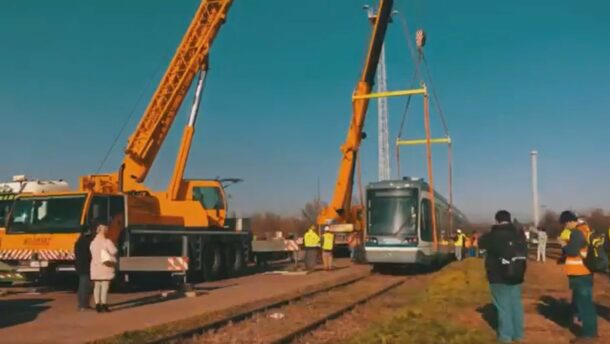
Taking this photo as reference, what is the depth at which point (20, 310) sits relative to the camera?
13.0 meters

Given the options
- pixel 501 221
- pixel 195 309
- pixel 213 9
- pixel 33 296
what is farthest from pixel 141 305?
pixel 213 9

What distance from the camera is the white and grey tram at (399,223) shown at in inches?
840

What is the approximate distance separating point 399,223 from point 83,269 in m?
11.4

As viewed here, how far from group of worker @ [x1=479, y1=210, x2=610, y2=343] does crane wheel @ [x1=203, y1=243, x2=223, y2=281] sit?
40.7ft

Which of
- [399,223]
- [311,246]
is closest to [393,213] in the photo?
[399,223]

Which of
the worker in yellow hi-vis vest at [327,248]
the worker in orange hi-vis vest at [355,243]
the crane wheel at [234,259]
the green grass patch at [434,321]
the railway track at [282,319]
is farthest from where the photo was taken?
the worker in orange hi-vis vest at [355,243]

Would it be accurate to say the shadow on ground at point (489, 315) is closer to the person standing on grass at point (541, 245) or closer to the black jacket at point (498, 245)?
the black jacket at point (498, 245)

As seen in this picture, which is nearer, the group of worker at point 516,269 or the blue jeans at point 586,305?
the group of worker at point 516,269

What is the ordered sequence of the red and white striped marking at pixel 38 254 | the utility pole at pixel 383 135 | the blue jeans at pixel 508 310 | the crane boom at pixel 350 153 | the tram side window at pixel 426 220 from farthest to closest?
the utility pole at pixel 383 135 → the crane boom at pixel 350 153 → the tram side window at pixel 426 220 → the red and white striped marking at pixel 38 254 → the blue jeans at pixel 508 310

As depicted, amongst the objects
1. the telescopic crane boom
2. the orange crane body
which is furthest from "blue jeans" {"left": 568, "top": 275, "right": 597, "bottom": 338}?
the telescopic crane boom

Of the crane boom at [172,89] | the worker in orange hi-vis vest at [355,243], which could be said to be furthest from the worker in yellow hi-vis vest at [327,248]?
→ the crane boom at [172,89]

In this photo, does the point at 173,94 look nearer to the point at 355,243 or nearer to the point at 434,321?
the point at 355,243

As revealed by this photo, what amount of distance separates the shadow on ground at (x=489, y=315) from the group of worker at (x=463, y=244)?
62.3 feet

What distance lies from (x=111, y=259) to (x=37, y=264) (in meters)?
4.38
